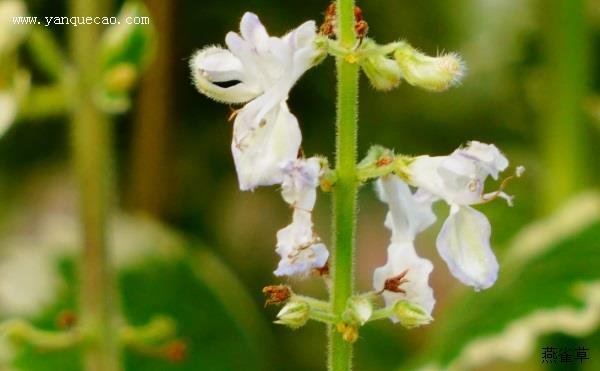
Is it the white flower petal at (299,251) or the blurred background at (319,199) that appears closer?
the white flower petal at (299,251)

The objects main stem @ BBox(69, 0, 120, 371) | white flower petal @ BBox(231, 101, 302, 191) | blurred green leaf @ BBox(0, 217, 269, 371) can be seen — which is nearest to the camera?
white flower petal @ BBox(231, 101, 302, 191)

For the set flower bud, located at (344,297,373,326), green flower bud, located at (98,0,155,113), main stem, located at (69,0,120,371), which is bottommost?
flower bud, located at (344,297,373,326)

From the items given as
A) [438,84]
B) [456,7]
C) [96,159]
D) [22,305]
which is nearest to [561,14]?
[456,7]

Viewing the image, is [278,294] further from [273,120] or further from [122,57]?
[122,57]

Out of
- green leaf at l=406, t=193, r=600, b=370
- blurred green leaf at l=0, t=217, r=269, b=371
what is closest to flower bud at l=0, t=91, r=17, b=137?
blurred green leaf at l=0, t=217, r=269, b=371

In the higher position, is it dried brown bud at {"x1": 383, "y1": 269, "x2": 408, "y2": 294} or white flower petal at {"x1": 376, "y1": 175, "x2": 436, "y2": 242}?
Result: white flower petal at {"x1": 376, "y1": 175, "x2": 436, "y2": 242}

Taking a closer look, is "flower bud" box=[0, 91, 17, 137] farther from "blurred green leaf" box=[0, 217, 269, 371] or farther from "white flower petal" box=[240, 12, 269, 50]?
"white flower petal" box=[240, 12, 269, 50]

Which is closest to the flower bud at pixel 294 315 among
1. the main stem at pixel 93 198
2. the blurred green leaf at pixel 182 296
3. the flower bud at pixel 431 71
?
the flower bud at pixel 431 71

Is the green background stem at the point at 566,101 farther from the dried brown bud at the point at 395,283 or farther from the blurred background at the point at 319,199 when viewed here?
the dried brown bud at the point at 395,283
